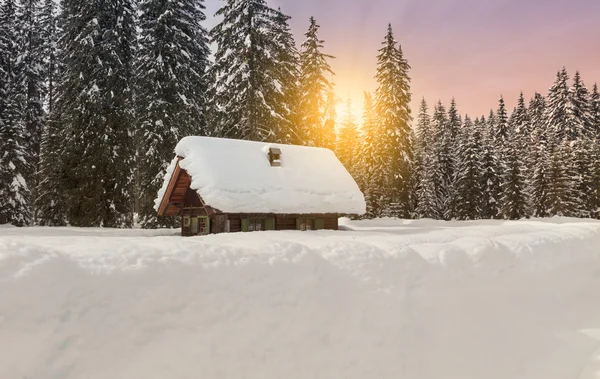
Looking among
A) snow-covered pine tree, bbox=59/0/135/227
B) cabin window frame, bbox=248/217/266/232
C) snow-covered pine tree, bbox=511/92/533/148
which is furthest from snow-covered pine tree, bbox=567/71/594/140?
snow-covered pine tree, bbox=59/0/135/227

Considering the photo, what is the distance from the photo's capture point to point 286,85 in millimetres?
31438

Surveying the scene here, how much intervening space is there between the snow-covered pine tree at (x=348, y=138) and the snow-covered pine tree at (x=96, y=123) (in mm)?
35888

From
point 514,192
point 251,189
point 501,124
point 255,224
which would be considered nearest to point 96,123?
point 251,189

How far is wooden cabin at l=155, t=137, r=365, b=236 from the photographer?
61.6 ft

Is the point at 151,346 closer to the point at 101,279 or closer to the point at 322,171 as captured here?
the point at 101,279

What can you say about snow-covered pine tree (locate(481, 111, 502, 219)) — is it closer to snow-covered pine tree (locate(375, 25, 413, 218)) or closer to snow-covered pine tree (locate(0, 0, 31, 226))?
snow-covered pine tree (locate(375, 25, 413, 218))

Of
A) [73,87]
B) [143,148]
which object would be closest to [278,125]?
[143,148]

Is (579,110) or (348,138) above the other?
(579,110)

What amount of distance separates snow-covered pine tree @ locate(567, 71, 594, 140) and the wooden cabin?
51958mm

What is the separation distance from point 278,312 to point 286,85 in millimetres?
26740

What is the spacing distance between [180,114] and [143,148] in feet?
10.9

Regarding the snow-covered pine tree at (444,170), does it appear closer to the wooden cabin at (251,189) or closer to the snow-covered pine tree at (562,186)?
the snow-covered pine tree at (562,186)

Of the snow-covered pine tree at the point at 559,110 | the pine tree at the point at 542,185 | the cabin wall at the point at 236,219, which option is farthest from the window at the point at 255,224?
the snow-covered pine tree at the point at 559,110

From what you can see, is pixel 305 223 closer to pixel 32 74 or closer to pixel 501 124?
pixel 32 74
